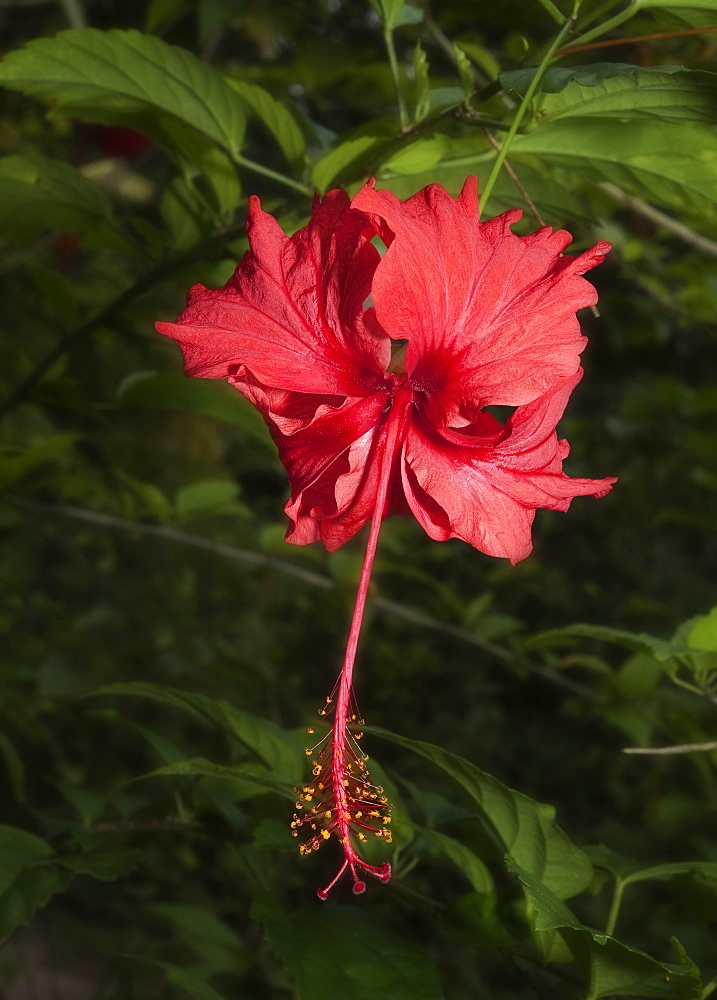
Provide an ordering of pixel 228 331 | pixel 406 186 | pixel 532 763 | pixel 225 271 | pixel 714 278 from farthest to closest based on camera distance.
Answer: pixel 532 763, pixel 714 278, pixel 225 271, pixel 406 186, pixel 228 331

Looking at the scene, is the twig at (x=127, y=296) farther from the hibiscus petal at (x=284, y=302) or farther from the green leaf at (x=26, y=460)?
the hibiscus petal at (x=284, y=302)

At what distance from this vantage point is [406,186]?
67 centimetres

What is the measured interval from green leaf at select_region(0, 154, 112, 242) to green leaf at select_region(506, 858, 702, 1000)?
A: 66cm

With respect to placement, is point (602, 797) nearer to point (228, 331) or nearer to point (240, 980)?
point (240, 980)

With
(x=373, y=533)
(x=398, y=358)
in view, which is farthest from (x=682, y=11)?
(x=373, y=533)

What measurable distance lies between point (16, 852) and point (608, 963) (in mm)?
450

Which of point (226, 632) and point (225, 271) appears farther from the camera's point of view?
point (226, 632)

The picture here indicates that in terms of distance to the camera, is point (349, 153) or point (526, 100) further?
point (349, 153)

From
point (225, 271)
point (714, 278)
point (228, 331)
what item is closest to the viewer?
point (228, 331)

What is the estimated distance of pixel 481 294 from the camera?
491 millimetres

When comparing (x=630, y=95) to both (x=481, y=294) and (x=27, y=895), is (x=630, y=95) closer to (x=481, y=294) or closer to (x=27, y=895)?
(x=481, y=294)

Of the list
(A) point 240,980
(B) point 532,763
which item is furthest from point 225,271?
(B) point 532,763

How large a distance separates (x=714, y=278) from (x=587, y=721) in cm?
125

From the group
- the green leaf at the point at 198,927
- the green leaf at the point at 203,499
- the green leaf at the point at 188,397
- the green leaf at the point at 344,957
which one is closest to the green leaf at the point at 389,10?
the green leaf at the point at 188,397
